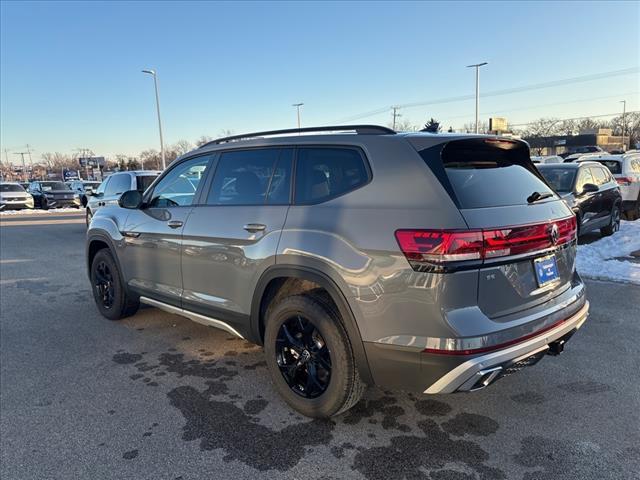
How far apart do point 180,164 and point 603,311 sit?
15.8ft

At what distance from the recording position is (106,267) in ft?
17.6

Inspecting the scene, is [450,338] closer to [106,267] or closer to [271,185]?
[271,185]

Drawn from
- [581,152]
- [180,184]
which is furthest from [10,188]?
[581,152]

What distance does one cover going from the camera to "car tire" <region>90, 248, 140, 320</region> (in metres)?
5.12

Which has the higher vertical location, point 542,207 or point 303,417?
point 542,207

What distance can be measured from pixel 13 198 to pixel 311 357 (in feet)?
89.6

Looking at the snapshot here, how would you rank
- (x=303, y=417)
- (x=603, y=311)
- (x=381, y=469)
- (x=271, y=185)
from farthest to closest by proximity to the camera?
(x=603, y=311) → (x=271, y=185) → (x=303, y=417) → (x=381, y=469)

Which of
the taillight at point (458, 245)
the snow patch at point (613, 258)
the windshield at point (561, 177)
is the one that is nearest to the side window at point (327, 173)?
the taillight at point (458, 245)

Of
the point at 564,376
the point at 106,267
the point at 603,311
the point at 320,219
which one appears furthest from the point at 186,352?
the point at 603,311

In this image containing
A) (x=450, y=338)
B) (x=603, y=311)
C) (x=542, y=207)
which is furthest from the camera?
(x=603, y=311)

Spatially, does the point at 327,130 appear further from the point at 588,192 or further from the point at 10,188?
the point at 10,188

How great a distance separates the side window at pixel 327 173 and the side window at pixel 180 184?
1.20m

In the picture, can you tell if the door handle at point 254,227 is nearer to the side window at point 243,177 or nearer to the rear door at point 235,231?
the rear door at point 235,231

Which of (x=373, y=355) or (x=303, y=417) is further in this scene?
(x=303, y=417)
